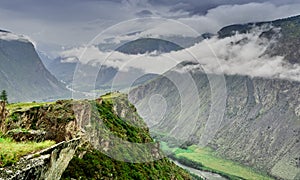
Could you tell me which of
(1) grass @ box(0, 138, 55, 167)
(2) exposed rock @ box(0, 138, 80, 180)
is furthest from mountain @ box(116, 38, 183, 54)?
(1) grass @ box(0, 138, 55, 167)

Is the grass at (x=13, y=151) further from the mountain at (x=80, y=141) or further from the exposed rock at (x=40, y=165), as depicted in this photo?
the exposed rock at (x=40, y=165)

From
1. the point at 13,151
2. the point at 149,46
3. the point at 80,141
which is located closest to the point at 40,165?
the point at 13,151

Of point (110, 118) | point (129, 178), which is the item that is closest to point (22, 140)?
point (129, 178)

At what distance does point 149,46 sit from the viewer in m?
31.9

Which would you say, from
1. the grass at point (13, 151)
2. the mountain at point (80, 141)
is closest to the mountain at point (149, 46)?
the mountain at point (80, 141)

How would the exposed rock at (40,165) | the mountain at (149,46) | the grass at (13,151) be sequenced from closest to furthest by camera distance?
the exposed rock at (40,165) < the grass at (13,151) < the mountain at (149,46)

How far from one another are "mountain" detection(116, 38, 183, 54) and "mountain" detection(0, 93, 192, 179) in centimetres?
730

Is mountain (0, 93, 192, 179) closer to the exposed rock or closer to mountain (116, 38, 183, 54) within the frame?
the exposed rock

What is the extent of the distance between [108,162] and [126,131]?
24008 millimetres

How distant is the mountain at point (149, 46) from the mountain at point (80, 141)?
730cm

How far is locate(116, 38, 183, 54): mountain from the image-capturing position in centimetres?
2738

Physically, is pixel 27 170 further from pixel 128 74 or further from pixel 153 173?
pixel 153 173

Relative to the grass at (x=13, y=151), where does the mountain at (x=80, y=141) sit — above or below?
below

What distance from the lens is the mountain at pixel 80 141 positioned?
11.6 m
